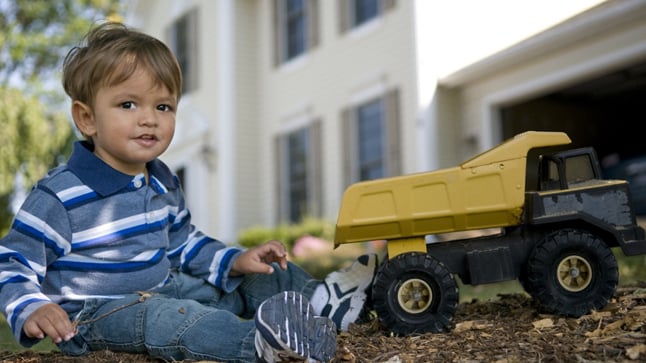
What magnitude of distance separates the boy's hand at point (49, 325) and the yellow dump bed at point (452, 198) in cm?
104

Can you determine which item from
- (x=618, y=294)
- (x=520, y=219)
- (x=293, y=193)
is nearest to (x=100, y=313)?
(x=520, y=219)

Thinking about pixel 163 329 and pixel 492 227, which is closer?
pixel 163 329

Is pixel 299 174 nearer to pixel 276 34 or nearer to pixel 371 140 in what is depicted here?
pixel 371 140

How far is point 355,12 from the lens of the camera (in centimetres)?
1119

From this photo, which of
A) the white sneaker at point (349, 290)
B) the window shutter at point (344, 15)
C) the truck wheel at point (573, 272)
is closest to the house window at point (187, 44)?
the window shutter at point (344, 15)

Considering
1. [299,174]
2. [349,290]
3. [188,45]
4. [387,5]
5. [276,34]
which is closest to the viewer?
[349,290]

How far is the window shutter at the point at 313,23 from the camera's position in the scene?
39.5ft

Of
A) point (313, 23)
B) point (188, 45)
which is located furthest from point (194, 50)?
point (313, 23)

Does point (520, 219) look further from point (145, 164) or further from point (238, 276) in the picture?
point (145, 164)

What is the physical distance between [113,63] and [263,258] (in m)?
1.02

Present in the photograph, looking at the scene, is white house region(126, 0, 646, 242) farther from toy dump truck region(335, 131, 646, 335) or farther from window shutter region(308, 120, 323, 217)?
toy dump truck region(335, 131, 646, 335)

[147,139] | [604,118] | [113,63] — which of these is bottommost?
[147,139]

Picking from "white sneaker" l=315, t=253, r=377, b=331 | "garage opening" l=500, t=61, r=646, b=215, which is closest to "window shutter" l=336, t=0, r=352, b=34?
"garage opening" l=500, t=61, r=646, b=215

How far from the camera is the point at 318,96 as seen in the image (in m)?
11.9
